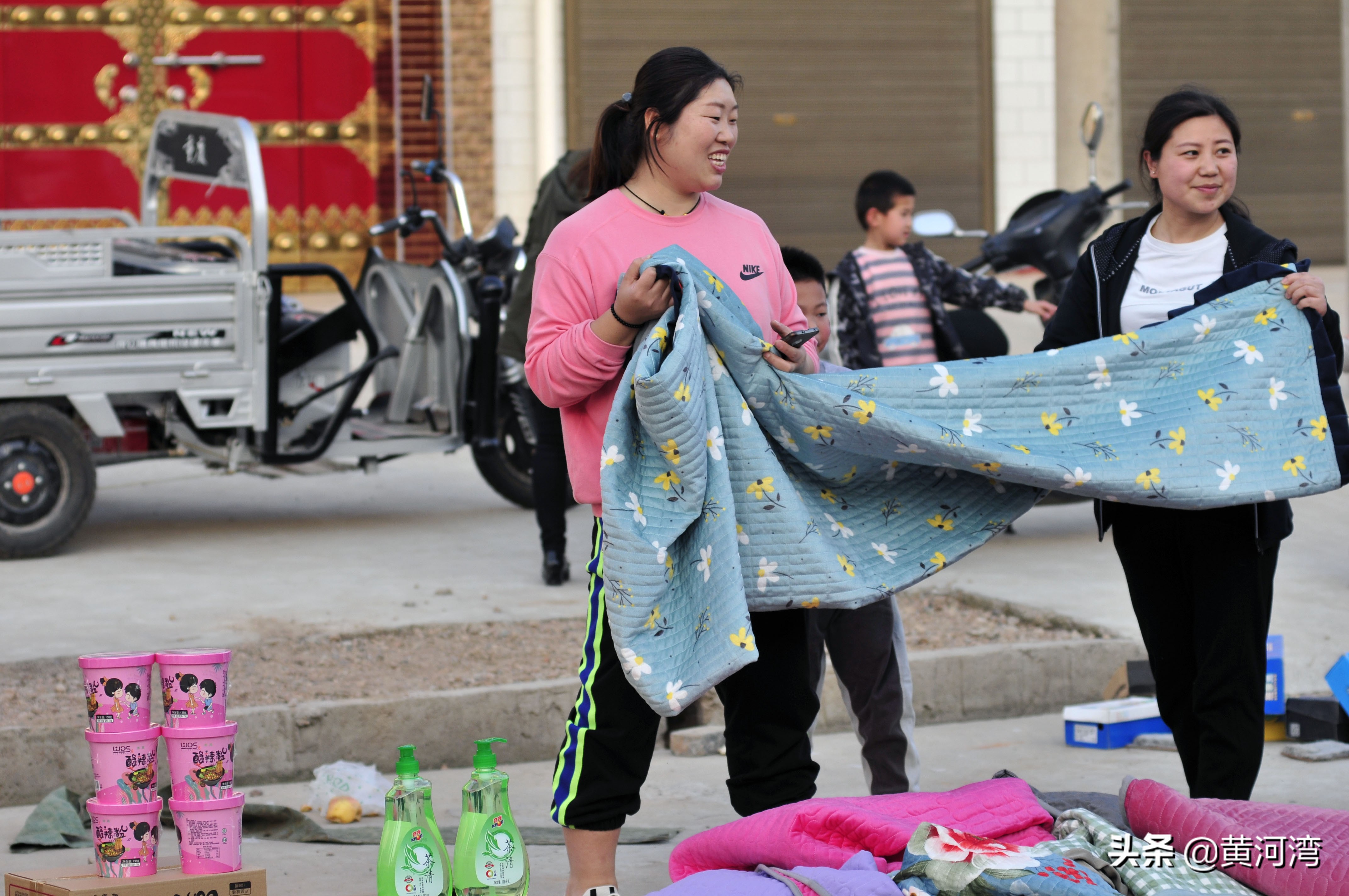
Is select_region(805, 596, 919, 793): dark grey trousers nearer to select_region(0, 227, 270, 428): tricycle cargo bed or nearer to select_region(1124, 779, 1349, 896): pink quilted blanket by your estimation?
select_region(1124, 779, 1349, 896): pink quilted blanket

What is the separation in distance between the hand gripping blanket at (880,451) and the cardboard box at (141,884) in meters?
0.93

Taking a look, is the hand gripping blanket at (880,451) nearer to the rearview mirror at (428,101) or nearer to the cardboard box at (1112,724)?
the cardboard box at (1112,724)

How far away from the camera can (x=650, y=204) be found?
3469mm

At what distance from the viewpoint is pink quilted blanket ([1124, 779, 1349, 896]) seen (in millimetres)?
3352

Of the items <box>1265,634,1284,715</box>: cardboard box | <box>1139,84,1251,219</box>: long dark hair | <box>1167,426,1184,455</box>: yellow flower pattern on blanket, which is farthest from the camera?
<box>1265,634,1284,715</box>: cardboard box

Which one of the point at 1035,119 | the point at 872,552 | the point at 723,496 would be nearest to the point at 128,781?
the point at 723,496

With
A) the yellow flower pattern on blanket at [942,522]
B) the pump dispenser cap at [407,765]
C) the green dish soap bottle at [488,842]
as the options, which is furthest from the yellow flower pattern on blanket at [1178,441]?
the pump dispenser cap at [407,765]

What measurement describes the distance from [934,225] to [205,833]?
512cm

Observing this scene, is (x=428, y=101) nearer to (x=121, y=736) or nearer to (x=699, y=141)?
(x=699, y=141)

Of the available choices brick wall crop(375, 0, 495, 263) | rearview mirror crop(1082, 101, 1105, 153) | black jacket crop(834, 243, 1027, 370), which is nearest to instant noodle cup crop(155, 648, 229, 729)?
black jacket crop(834, 243, 1027, 370)

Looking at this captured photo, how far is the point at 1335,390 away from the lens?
3783mm

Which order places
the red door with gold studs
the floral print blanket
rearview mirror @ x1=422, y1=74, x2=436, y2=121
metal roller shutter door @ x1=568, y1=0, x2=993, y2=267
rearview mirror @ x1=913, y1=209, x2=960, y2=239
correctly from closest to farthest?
the floral print blanket < rearview mirror @ x1=913, y1=209, x2=960, y2=239 < rearview mirror @ x1=422, y1=74, x2=436, y2=121 < the red door with gold studs < metal roller shutter door @ x1=568, y1=0, x2=993, y2=267

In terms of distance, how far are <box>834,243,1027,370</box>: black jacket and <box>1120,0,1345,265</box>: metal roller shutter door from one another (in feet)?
31.7

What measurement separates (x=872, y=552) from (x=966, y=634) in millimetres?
2884
